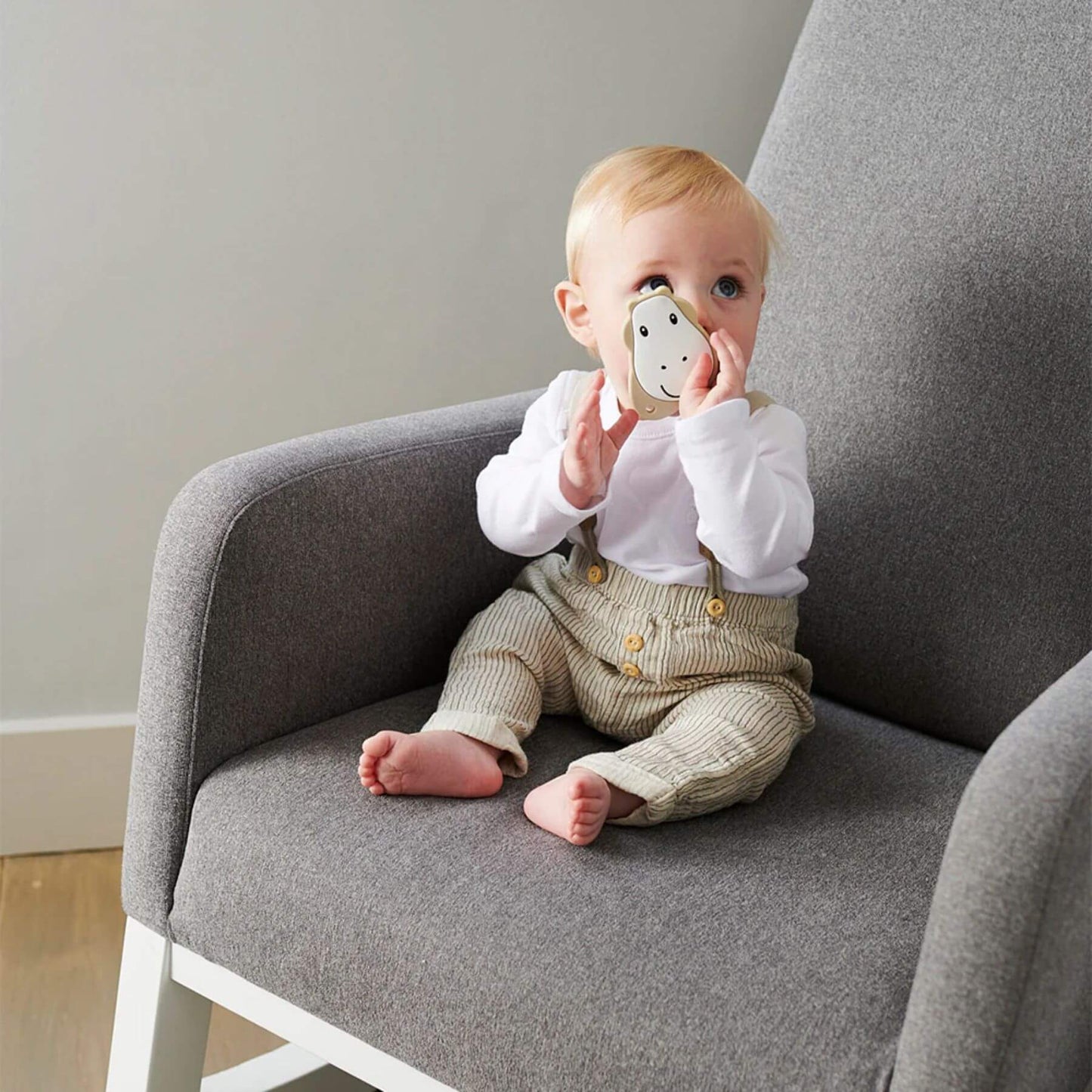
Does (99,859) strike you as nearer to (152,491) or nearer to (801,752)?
(152,491)

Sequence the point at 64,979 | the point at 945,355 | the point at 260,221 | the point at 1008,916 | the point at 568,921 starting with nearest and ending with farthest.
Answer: the point at 1008,916, the point at 568,921, the point at 945,355, the point at 64,979, the point at 260,221

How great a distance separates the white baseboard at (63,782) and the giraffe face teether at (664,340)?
858 mm

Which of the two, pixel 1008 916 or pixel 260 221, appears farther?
pixel 260 221

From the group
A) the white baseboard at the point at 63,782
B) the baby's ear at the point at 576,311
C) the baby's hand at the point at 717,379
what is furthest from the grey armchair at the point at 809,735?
the white baseboard at the point at 63,782

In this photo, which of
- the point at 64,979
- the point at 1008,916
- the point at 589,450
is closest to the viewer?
the point at 1008,916

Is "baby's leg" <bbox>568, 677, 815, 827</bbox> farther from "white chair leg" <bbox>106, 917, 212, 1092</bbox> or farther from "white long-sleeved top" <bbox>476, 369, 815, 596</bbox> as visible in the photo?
"white chair leg" <bbox>106, 917, 212, 1092</bbox>

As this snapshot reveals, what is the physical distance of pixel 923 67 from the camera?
→ 116 centimetres

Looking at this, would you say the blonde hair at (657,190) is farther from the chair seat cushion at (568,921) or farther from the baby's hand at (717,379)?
the chair seat cushion at (568,921)

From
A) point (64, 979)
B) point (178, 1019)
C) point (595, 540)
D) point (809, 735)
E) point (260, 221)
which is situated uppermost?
point (260, 221)

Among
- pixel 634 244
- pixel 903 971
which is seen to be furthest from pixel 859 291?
pixel 903 971

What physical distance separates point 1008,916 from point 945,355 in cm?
60

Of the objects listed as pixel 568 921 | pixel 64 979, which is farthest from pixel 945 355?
pixel 64 979

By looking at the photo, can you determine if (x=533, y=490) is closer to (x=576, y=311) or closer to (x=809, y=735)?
(x=576, y=311)

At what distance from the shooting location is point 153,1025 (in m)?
0.94
